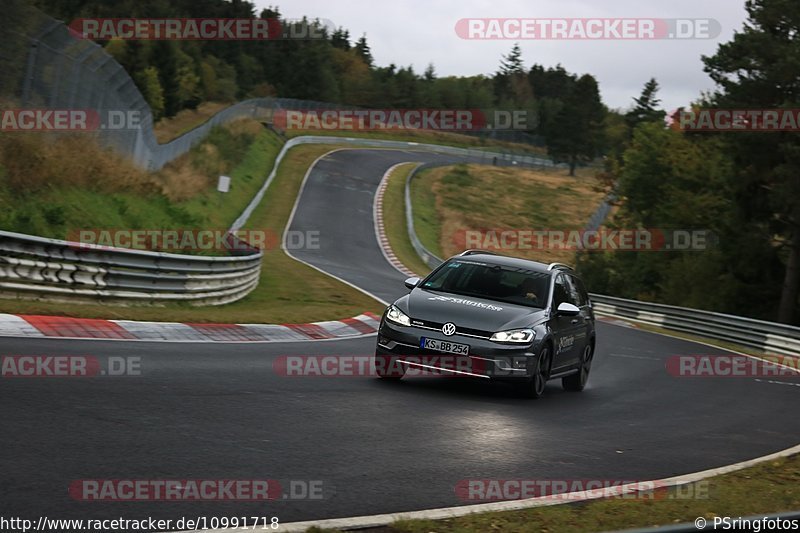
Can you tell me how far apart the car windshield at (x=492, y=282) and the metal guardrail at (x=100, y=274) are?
19.1 feet

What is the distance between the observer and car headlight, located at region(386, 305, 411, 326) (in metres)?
11.6

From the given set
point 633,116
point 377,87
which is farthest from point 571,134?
point 377,87

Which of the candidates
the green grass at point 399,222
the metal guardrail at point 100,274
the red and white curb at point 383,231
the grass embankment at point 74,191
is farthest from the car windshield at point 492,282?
the green grass at point 399,222

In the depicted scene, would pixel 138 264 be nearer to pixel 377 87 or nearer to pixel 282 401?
pixel 282 401

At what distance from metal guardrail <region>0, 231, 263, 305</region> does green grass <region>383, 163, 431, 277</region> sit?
24535mm

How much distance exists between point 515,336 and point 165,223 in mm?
16767

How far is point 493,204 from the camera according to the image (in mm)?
77312

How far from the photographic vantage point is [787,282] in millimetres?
39219

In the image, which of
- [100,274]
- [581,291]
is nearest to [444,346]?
[581,291]

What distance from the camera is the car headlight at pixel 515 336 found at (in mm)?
11379

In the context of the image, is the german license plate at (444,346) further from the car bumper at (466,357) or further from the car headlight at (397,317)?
the car headlight at (397,317)

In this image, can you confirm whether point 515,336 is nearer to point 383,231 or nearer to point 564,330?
point 564,330

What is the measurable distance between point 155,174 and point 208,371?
82.6 feet

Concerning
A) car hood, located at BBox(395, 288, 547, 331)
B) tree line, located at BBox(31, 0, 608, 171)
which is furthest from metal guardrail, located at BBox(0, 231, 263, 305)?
tree line, located at BBox(31, 0, 608, 171)
